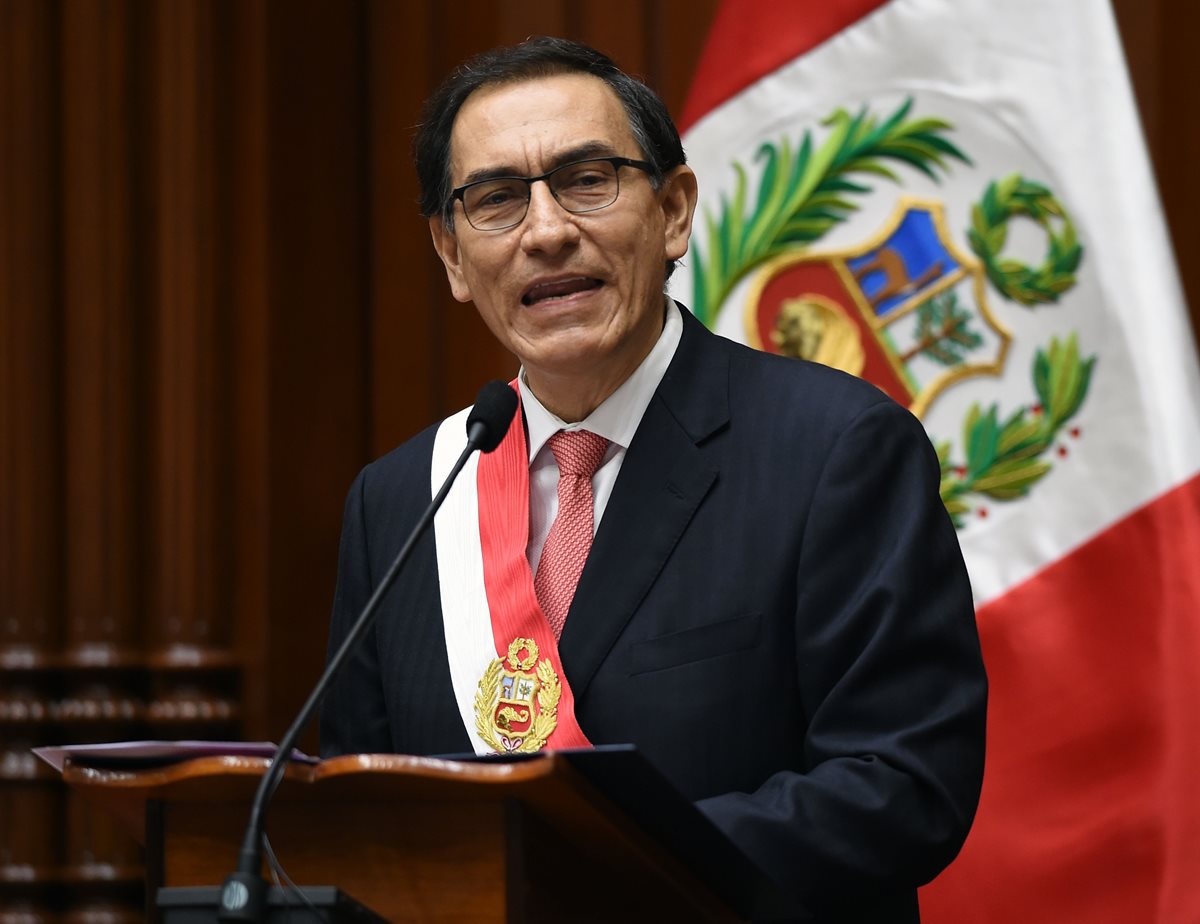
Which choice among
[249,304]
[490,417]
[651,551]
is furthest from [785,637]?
[249,304]

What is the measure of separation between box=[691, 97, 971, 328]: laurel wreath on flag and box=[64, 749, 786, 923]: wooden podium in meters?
1.84

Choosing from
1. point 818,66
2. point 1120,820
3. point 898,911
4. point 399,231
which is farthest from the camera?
point 399,231

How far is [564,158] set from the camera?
6.60 feet

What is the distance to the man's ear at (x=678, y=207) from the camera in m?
2.15

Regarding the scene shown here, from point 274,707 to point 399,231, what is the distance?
108 centimetres

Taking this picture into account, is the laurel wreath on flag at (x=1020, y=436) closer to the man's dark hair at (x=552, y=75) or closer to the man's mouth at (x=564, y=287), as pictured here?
the man's dark hair at (x=552, y=75)

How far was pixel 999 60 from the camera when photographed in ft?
9.53

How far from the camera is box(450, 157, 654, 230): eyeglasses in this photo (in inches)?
79.3

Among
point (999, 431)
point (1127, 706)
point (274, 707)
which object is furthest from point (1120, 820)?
point (274, 707)

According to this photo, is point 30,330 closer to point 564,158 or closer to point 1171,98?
point 564,158

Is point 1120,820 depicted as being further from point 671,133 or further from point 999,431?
point 671,133

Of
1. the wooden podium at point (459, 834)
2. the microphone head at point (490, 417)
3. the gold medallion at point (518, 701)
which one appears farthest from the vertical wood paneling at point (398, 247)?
the wooden podium at point (459, 834)

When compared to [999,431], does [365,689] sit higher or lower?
lower

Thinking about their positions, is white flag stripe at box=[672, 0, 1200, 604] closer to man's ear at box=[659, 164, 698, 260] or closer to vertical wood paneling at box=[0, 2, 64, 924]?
man's ear at box=[659, 164, 698, 260]
